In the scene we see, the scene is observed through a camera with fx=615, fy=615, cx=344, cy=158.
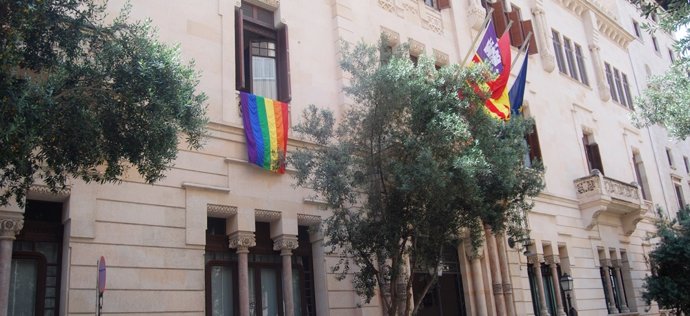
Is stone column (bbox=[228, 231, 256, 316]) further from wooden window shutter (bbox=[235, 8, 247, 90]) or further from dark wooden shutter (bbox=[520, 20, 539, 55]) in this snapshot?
dark wooden shutter (bbox=[520, 20, 539, 55])

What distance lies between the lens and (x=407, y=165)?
1209 centimetres

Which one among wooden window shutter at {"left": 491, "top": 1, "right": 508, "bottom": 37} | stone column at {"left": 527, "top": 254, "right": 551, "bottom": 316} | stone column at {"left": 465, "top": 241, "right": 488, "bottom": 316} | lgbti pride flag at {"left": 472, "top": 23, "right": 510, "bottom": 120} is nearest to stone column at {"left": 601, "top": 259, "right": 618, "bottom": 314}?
stone column at {"left": 527, "top": 254, "right": 551, "bottom": 316}

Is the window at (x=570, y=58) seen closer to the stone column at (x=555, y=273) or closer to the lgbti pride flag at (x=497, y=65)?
the stone column at (x=555, y=273)

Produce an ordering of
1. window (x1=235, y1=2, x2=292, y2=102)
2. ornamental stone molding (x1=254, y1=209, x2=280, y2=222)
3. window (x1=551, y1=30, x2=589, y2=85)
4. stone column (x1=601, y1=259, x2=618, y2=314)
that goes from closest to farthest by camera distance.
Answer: ornamental stone molding (x1=254, y1=209, x2=280, y2=222) → window (x1=235, y1=2, x2=292, y2=102) → stone column (x1=601, y1=259, x2=618, y2=314) → window (x1=551, y1=30, x2=589, y2=85)

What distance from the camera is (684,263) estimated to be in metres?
23.9

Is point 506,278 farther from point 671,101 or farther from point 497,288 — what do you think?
point 671,101

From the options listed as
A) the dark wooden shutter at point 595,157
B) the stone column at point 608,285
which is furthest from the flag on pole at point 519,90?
the stone column at point 608,285

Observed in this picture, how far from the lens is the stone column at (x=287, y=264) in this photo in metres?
13.7

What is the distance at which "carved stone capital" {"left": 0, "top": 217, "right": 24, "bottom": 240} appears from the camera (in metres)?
10.3

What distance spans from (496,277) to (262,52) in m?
9.93

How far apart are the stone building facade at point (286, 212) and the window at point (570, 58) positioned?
80 mm

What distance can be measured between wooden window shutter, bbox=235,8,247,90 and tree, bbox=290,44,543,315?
266cm

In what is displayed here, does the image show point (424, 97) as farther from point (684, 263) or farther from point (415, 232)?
point (684, 263)

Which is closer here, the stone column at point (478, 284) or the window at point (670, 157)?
the stone column at point (478, 284)
